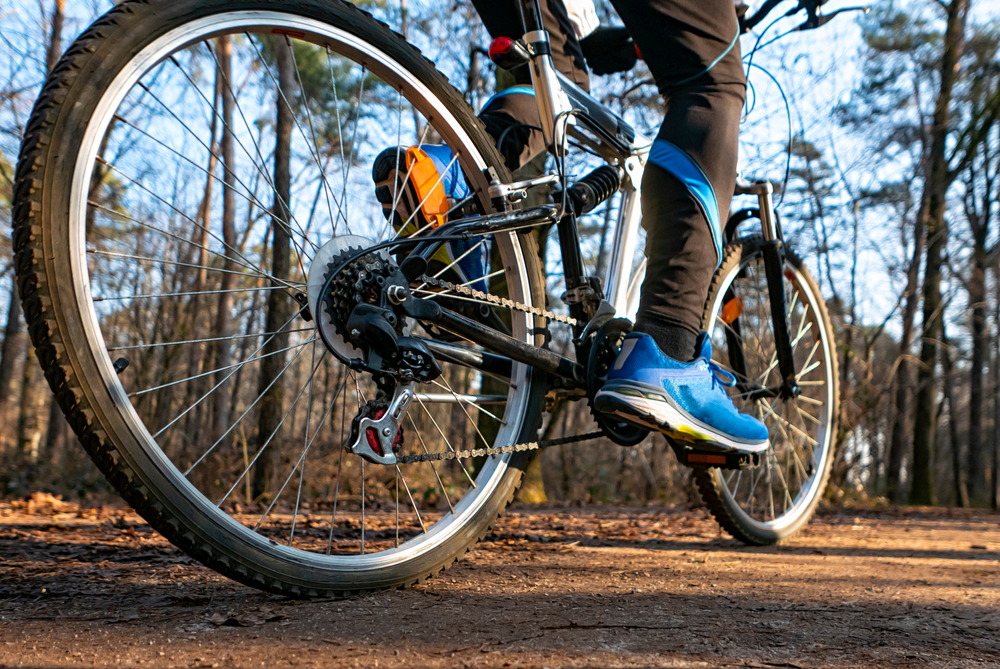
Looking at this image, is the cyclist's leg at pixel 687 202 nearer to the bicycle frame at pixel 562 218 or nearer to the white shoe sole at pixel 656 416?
the white shoe sole at pixel 656 416

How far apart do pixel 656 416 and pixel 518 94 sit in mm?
948

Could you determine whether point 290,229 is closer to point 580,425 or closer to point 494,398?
point 494,398

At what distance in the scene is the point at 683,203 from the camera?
158cm

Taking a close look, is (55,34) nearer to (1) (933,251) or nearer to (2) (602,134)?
(2) (602,134)

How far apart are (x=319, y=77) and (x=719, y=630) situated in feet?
37.3

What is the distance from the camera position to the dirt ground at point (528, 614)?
2.87 ft

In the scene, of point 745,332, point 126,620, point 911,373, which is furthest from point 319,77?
point 911,373

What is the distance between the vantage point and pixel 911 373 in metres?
13.3

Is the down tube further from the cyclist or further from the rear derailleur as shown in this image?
the rear derailleur

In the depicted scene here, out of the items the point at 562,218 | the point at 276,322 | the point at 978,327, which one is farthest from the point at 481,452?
the point at 978,327

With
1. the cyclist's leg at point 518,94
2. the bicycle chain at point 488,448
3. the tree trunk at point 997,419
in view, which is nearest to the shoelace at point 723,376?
the bicycle chain at point 488,448

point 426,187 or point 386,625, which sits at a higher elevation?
point 426,187

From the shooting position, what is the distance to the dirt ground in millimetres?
875

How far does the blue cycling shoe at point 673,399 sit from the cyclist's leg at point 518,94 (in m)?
0.62
